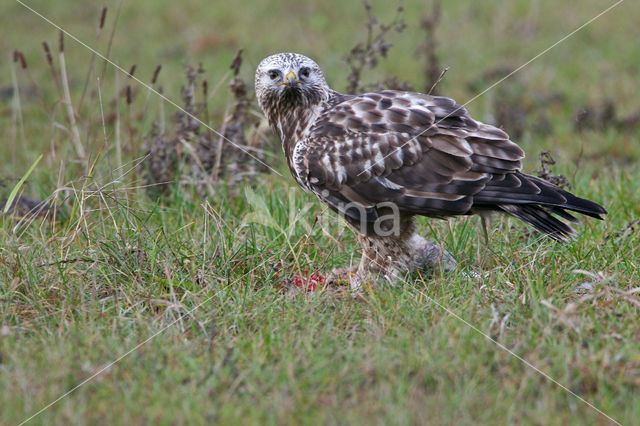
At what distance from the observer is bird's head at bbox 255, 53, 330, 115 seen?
4.31 metres

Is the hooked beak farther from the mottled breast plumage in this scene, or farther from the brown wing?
the brown wing

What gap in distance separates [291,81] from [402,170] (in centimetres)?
85

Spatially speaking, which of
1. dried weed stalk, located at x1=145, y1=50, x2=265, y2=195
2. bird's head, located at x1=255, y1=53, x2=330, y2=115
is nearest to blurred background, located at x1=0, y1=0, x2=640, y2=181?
dried weed stalk, located at x1=145, y1=50, x2=265, y2=195

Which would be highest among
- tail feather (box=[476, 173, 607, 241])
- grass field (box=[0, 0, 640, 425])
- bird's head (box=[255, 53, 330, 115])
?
bird's head (box=[255, 53, 330, 115])

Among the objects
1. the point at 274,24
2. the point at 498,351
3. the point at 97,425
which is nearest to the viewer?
the point at 97,425

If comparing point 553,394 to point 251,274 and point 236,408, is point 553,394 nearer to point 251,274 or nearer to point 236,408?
point 236,408

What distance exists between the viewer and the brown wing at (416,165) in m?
3.93

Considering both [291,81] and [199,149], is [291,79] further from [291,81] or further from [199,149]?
[199,149]

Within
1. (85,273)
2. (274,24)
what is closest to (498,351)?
(85,273)

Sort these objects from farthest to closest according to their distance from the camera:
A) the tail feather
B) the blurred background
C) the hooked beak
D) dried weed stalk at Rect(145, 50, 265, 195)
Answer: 1. the blurred background
2. dried weed stalk at Rect(145, 50, 265, 195)
3. the hooked beak
4. the tail feather

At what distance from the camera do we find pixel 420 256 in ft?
14.1

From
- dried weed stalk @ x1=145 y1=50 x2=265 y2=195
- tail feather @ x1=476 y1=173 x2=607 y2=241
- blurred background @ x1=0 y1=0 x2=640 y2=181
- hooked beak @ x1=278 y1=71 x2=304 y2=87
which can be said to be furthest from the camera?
blurred background @ x1=0 y1=0 x2=640 y2=181

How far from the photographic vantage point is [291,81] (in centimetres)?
427

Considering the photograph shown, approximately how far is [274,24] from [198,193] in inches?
233
